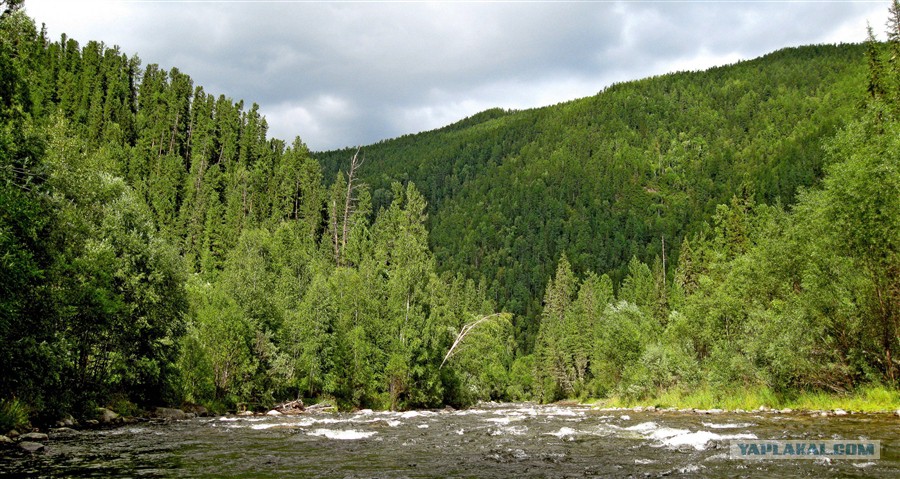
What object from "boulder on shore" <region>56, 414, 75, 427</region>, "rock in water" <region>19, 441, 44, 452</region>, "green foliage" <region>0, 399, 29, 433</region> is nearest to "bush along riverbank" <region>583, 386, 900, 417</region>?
"rock in water" <region>19, 441, 44, 452</region>

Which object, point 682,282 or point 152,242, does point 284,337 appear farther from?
point 682,282

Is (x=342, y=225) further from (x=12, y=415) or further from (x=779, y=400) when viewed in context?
(x=12, y=415)

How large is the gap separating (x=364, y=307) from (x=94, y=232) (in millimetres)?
27479

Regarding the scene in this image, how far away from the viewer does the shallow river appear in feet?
48.2

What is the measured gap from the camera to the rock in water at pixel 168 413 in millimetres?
34625

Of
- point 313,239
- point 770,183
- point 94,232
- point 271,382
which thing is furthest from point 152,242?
point 770,183

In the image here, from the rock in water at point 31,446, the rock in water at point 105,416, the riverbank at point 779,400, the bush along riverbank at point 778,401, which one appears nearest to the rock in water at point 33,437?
the rock in water at point 31,446

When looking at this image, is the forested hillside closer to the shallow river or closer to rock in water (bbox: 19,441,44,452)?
rock in water (bbox: 19,441,44,452)

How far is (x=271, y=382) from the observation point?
152ft

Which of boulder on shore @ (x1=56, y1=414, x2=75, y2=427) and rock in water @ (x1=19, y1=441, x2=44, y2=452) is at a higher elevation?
rock in water @ (x1=19, y1=441, x2=44, y2=452)

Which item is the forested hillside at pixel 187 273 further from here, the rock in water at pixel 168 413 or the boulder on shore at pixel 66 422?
the rock in water at pixel 168 413

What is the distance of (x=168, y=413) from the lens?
116 feet

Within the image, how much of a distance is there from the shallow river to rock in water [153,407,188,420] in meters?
6.38

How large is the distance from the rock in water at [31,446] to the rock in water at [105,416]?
997cm
